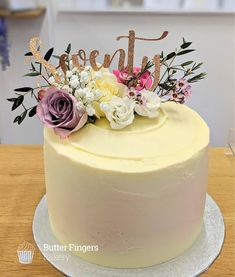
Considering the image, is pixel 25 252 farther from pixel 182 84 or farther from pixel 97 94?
pixel 182 84

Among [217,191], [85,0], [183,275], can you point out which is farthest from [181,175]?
[85,0]

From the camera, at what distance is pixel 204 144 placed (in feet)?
2.69

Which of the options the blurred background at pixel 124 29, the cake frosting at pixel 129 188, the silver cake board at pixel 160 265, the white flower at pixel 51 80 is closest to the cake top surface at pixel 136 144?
the cake frosting at pixel 129 188

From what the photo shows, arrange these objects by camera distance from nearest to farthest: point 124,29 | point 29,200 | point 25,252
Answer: point 25,252 < point 29,200 < point 124,29

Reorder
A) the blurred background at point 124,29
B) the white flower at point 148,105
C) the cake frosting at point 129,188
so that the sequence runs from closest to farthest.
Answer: the cake frosting at point 129,188 < the white flower at point 148,105 < the blurred background at point 124,29

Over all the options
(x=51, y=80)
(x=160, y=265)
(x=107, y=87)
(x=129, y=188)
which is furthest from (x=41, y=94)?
(x=160, y=265)

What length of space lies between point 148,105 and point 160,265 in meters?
0.35

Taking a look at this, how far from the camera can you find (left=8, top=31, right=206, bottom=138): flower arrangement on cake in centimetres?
78

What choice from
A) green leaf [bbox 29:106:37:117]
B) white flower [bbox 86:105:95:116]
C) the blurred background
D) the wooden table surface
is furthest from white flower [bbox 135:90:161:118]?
the blurred background

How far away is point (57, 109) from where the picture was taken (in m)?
0.78

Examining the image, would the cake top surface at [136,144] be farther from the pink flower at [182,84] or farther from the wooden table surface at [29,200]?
the wooden table surface at [29,200]

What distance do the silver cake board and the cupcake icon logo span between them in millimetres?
20

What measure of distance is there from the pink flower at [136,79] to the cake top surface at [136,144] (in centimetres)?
8

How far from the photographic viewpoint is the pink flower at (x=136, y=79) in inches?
33.6
